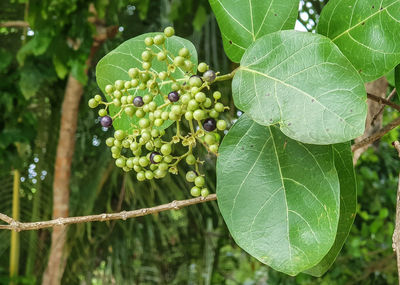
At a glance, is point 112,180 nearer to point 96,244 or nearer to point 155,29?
point 96,244

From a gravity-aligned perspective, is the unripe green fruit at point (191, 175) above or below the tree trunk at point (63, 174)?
above

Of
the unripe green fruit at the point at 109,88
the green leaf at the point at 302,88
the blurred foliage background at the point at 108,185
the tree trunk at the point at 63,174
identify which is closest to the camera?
the green leaf at the point at 302,88

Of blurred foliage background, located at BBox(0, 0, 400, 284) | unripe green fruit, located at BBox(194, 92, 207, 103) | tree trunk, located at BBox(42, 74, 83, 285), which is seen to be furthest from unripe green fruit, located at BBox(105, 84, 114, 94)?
tree trunk, located at BBox(42, 74, 83, 285)

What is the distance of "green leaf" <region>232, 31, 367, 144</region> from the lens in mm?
285

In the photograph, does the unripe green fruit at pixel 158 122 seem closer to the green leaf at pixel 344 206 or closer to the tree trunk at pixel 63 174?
the green leaf at pixel 344 206

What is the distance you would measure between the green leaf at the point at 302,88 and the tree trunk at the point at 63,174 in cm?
145

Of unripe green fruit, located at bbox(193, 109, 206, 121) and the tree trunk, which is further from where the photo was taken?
the tree trunk

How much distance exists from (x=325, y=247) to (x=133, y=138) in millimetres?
161

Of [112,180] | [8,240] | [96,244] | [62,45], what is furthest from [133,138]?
[8,240]

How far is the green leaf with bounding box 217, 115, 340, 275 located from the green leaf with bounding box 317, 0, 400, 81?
68mm

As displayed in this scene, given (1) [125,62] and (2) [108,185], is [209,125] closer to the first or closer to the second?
(1) [125,62]

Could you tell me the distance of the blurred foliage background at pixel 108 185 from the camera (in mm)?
1521

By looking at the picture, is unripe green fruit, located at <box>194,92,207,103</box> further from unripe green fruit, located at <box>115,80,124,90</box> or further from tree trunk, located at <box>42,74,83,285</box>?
tree trunk, located at <box>42,74,83,285</box>

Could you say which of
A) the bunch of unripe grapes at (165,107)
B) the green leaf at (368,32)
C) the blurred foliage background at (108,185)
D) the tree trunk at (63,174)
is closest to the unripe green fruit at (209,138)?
the bunch of unripe grapes at (165,107)
